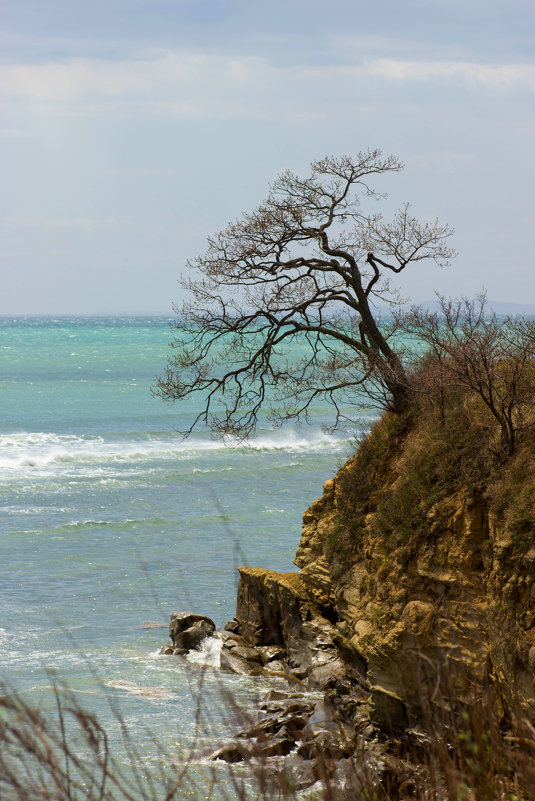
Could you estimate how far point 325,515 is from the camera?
53.1 feet

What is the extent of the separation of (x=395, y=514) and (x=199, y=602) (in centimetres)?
787

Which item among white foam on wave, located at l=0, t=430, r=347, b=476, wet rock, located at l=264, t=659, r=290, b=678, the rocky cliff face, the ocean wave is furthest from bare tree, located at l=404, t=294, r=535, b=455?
white foam on wave, located at l=0, t=430, r=347, b=476

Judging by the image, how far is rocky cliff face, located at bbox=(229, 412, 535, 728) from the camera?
1029 centimetres

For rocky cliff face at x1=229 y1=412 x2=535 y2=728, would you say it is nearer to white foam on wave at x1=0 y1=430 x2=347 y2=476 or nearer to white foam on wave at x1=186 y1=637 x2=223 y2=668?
white foam on wave at x1=186 y1=637 x2=223 y2=668

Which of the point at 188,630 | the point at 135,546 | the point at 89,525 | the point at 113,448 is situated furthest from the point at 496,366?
the point at 113,448

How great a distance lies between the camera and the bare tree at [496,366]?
38.4 feet

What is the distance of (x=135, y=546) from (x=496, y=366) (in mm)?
12865

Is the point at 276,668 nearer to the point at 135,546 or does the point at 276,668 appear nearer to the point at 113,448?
the point at 135,546

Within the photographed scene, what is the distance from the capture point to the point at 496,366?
13031 mm

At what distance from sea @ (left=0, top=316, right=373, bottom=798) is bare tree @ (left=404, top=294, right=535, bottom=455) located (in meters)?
4.37

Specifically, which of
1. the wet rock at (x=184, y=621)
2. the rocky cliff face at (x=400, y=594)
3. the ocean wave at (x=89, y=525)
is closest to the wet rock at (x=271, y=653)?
the rocky cliff face at (x=400, y=594)

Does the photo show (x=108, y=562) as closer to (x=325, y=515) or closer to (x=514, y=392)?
(x=325, y=515)

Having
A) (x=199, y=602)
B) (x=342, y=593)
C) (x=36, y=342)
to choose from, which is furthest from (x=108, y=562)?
(x=36, y=342)

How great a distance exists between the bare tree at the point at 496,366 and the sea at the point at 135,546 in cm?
437
